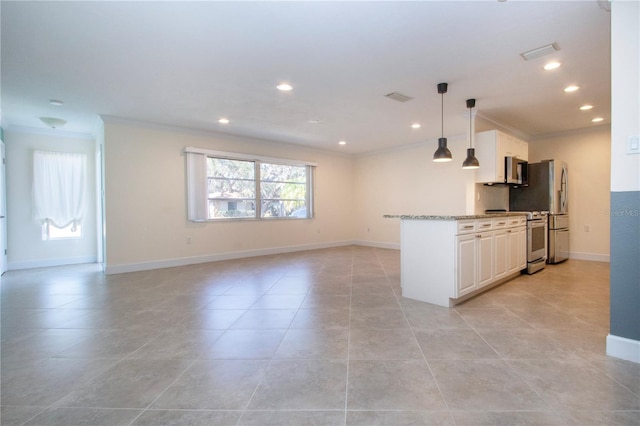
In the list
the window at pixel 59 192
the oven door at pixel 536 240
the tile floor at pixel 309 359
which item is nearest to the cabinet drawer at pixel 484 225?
the tile floor at pixel 309 359

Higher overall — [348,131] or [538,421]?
[348,131]

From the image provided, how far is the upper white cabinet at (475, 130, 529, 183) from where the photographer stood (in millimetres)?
4547

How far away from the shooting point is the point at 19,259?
5.35 metres

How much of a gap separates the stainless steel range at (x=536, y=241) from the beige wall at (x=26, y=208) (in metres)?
8.31

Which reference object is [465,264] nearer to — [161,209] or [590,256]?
[590,256]

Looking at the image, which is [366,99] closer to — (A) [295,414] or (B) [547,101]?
(B) [547,101]

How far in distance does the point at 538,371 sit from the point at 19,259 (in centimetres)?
771

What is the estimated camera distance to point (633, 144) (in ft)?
6.20

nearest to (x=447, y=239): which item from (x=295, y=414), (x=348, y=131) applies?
(x=295, y=414)

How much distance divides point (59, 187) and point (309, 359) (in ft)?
20.7

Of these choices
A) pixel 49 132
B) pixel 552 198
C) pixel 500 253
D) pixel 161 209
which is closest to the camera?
pixel 500 253

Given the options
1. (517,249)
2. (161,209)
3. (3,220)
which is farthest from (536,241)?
(3,220)

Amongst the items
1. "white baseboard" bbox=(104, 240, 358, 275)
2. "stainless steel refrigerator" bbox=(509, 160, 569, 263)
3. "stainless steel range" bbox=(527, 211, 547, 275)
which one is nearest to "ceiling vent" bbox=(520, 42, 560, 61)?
"stainless steel range" bbox=(527, 211, 547, 275)

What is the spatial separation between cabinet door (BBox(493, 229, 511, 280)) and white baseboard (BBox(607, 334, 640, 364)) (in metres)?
1.63
